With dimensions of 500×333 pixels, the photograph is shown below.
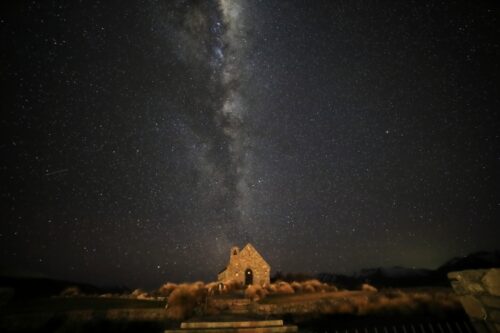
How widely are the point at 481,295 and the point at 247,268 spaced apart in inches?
1149

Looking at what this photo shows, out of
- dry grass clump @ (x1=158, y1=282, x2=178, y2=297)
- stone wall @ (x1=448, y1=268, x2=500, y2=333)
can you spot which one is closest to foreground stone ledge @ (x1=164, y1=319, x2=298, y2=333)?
stone wall @ (x1=448, y1=268, x2=500, y2=333)

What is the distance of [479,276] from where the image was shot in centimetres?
375

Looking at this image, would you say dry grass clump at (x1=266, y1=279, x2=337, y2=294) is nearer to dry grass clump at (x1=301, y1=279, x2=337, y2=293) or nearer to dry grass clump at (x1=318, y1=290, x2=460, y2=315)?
dry grass clump at (x1=301, y1=279, x2=337, y2=293)

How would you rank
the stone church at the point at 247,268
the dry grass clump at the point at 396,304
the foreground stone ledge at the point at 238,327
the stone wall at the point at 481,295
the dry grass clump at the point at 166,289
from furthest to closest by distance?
the stone church at the point at 247,268 < the dry grass clump at the point at 166,289 < the dry grass clump at the point at 396,304 < the foreground stone ledge at the point at 238,327 < the stone wall at the point at 481,295

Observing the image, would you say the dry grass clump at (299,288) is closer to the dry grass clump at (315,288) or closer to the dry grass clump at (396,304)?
the dry grass clump at (315,288)

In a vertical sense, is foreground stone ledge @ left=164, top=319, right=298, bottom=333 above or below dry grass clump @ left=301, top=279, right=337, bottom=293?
below

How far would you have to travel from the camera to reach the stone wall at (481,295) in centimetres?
356

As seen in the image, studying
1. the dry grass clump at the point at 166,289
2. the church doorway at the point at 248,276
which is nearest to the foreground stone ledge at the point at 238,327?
the dry grass clump at the point at 166,289

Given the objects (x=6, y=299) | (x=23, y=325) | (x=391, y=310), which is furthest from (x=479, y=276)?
(x=23, y=325)

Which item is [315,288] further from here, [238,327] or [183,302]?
[238,327]

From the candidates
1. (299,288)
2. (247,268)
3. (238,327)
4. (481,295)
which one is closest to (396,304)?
(238,327)

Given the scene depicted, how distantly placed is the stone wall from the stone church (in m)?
28.5

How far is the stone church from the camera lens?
30080mm

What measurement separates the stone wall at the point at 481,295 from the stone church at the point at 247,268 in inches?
1123
